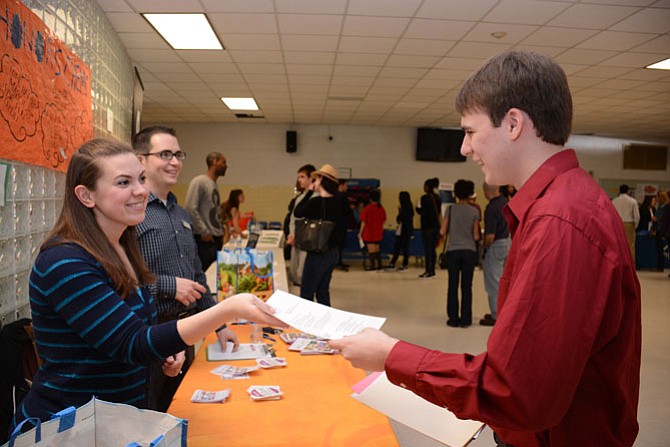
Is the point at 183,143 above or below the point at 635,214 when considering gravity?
above

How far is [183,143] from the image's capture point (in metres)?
11.6

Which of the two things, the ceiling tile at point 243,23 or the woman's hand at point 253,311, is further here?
the ceiling tile at point 243,23

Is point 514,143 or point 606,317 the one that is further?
point 514,143

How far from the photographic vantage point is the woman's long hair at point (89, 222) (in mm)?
1442

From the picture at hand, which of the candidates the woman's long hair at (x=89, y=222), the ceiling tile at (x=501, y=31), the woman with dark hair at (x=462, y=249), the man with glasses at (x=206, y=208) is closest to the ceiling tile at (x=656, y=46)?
the ceiling tile at (x=501, y=31)

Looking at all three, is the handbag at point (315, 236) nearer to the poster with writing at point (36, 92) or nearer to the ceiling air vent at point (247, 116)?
the poster with writing at point (36, 92)

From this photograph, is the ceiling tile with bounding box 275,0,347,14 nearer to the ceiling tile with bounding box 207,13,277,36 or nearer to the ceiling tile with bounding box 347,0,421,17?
the ceiling tile with bounding box 347,0,421,17

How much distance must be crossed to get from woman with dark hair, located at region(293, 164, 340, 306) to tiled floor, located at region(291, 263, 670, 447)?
1.03 m

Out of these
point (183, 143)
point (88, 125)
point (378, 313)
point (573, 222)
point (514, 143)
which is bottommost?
point (378, 313)

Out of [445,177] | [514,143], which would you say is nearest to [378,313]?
[514,143]

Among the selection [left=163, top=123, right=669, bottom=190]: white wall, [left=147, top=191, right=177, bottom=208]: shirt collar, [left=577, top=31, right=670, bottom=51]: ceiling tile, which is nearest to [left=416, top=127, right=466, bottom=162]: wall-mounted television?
[left=163, top=123, right=669, bottom=190]: white wall

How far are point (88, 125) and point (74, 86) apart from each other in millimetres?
456

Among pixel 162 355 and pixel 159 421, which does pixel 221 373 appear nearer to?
pixel 162 355

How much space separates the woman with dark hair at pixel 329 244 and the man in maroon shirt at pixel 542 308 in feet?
12.3
